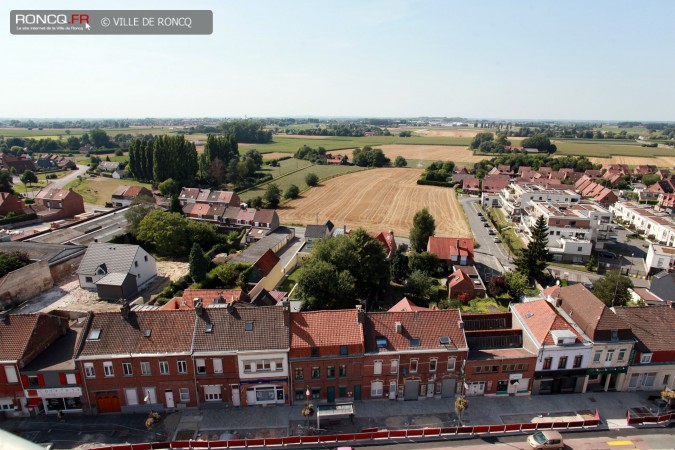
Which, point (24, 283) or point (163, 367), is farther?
point (24, 283)

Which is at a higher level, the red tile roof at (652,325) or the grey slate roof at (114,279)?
the red tile roof at (652,325)

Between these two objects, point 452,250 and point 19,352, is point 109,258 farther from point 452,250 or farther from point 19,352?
point 452,250

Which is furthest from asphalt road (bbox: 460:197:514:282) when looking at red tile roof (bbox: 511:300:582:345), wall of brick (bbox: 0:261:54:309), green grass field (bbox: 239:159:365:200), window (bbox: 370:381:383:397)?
wall of brick (bbox: 0:261:54:309)

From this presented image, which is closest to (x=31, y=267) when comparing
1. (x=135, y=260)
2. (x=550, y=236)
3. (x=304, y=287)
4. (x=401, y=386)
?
(x=135, y=260)

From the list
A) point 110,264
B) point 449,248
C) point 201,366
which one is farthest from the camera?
point 449,248

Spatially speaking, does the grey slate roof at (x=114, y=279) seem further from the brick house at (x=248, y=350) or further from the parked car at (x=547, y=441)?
the parked car at (x=547, y=441)

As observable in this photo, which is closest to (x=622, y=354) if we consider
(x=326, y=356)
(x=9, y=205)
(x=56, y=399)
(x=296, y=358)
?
(x=326, y=356)

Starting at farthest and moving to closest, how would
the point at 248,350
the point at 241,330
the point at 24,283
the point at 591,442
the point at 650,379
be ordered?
the point at 24,283 → the point at 650,379 → the point at 241,330 → the point at 248,350 → the point at 591,442

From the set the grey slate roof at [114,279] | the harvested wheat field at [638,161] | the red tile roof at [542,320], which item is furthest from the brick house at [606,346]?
the harvested wheat field at [638,161]
